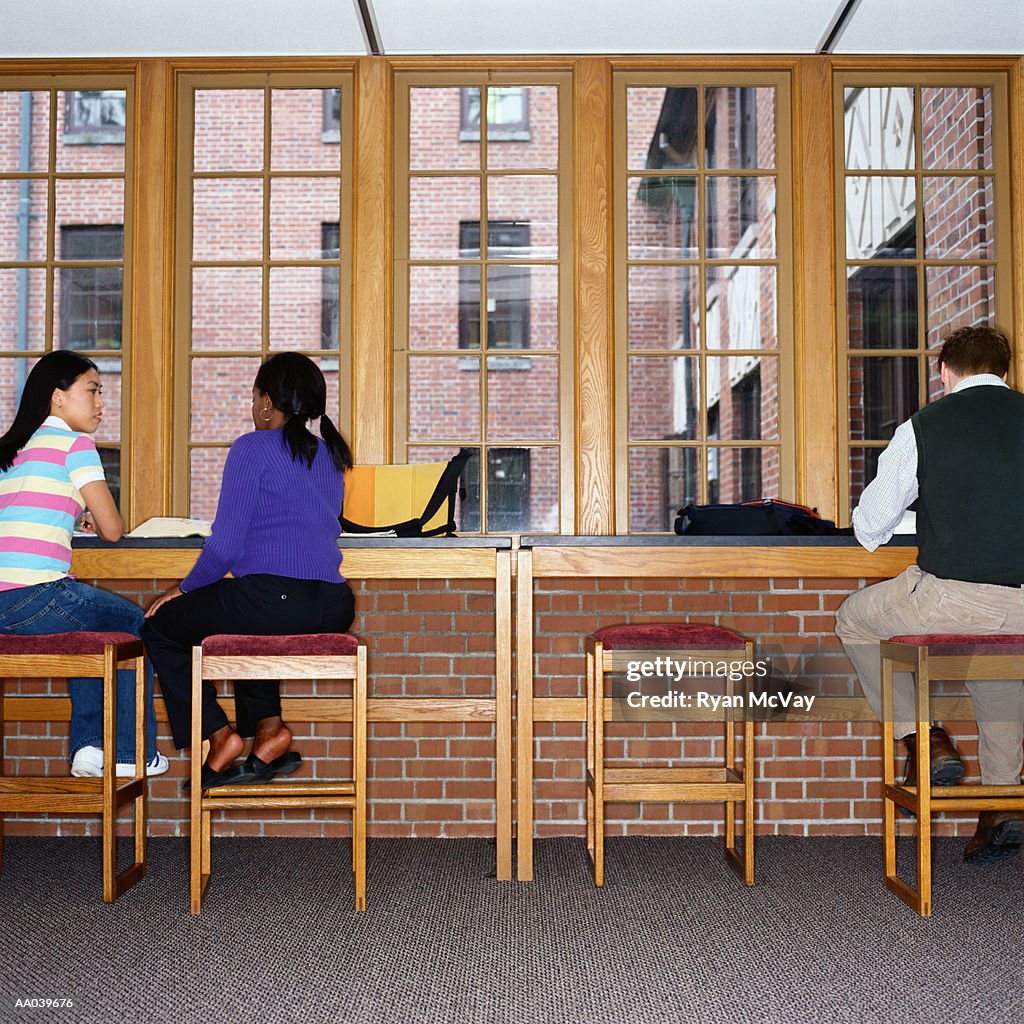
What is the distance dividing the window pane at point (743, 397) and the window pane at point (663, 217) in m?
0.48

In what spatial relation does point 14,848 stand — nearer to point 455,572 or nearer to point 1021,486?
point 455,572

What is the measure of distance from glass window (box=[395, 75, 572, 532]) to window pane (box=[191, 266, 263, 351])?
23.3 inches

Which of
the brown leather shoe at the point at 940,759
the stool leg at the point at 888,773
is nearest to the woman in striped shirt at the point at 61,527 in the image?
the stool leg at the point at 888,773

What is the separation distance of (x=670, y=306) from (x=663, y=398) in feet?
1.68

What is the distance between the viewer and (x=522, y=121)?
5148 millimetres

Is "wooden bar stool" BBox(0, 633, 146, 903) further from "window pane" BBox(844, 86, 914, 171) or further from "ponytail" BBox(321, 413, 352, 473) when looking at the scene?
"window pane" BBox(844, 86, 914, 171)

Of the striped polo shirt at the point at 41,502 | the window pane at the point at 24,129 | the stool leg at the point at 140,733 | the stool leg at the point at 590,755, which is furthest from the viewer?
the window pane at the point at 24,129

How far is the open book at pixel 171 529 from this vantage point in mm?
3471

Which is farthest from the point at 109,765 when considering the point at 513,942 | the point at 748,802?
the point at 748,802

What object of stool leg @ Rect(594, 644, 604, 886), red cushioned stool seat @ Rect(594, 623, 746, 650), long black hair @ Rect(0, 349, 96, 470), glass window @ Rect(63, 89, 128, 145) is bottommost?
stool leg @ Rect(594, 644, 604, 886)

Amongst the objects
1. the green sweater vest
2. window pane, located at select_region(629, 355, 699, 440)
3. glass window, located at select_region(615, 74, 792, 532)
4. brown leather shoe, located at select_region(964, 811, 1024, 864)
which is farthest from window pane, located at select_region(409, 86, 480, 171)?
brown leather shoe, located at select_region(964, 811, 1024, 864)

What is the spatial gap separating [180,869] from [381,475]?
1358 millimetres

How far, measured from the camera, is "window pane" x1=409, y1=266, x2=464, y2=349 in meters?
4.32

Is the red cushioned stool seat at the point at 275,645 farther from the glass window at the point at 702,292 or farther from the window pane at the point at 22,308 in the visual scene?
the window pane at the point at 22,308
